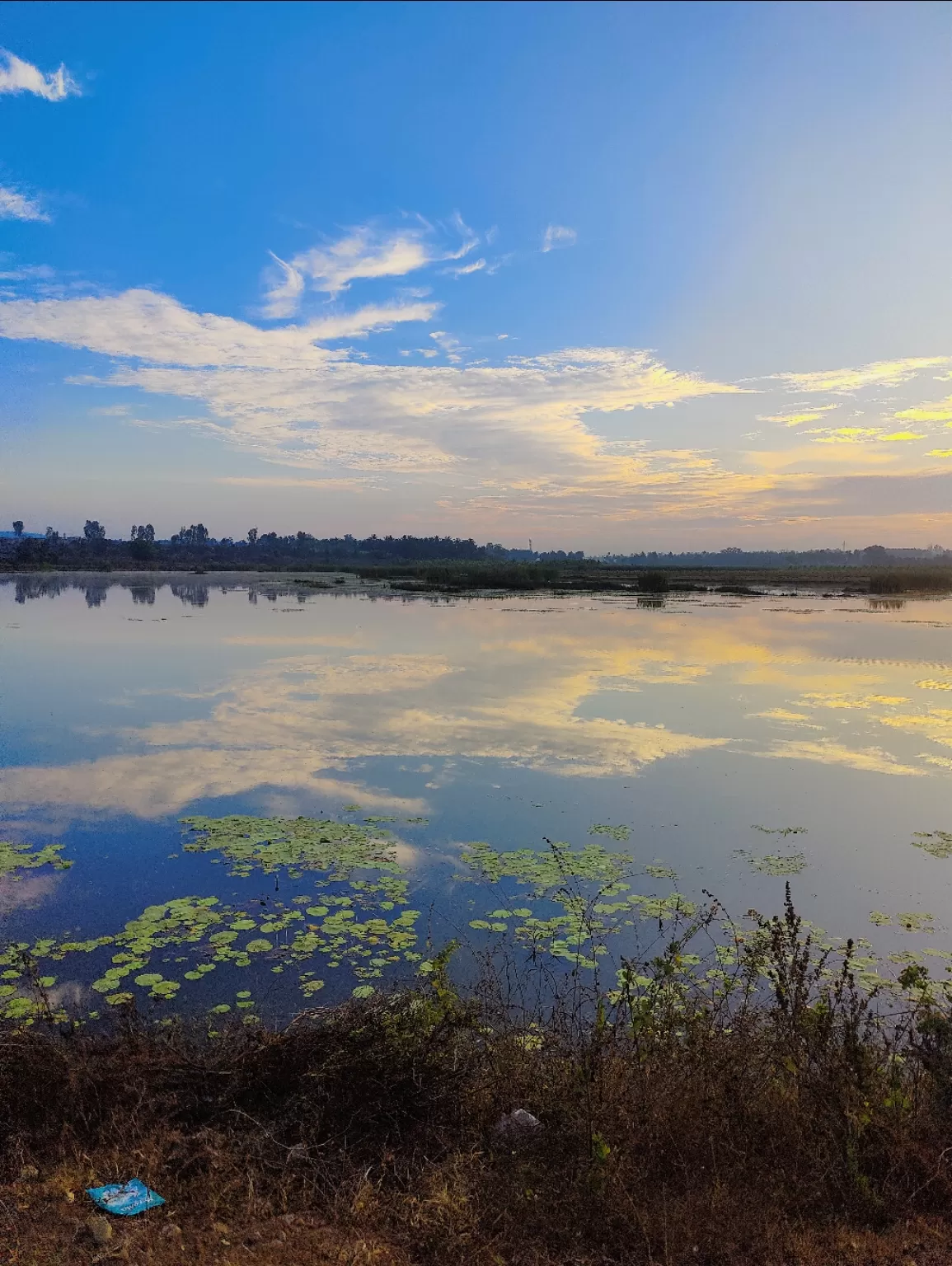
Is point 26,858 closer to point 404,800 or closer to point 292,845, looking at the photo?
point 292,845

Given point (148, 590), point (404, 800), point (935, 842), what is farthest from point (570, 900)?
point (148, 590)

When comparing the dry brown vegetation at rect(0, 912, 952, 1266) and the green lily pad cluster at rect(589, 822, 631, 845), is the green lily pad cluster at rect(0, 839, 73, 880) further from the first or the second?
the green lily pad cluster at rect(589, 822, 631, 845)

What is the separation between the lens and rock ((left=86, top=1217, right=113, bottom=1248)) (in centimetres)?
290

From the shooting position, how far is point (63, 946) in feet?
18.2

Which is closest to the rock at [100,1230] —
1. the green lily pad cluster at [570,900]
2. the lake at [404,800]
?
the lake at [404,800]

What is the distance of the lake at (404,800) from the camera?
19.0ft

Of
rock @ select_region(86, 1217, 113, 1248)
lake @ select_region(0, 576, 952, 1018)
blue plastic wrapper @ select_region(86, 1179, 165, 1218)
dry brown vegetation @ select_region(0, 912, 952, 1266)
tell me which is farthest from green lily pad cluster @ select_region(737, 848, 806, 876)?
rock @ select_region(86, 1217, 113, 1248)

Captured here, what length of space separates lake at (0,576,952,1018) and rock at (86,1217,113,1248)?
72.8 inches

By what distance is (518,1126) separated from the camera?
12.0 feet

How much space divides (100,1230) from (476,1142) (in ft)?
5.12

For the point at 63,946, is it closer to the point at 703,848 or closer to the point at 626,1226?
the point at 626,1226

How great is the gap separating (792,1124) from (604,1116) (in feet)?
2.81

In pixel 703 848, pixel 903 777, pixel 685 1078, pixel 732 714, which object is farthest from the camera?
pixel 732 714

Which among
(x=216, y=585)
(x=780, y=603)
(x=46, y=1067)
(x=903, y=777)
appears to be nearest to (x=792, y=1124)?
(x=46, y=1067)
